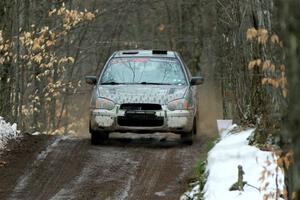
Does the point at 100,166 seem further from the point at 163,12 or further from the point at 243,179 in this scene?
the point at 163,12

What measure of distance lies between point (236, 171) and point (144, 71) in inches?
215

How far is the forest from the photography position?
147 inches

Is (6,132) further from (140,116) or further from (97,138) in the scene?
(140,116)

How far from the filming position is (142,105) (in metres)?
12.1

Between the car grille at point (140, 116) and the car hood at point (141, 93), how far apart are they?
3.8 inches

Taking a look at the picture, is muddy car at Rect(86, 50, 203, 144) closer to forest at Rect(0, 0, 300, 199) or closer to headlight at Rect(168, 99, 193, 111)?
headlight at Rect(168, 99, 193, 111)

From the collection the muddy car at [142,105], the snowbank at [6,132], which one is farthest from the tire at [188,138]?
the snowbank at [6,132]

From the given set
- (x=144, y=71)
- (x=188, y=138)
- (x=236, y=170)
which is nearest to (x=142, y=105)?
(x=188, y=138)

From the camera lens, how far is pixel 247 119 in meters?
10.9

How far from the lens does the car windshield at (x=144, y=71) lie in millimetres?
13047

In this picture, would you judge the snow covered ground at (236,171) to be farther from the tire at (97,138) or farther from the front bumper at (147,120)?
the tire at (97,138)

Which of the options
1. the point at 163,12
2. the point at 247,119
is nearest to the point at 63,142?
the point at 247,119

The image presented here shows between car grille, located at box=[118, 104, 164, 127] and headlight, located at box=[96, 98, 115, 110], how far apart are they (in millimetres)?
187

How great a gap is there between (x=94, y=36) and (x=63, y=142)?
19268mm
